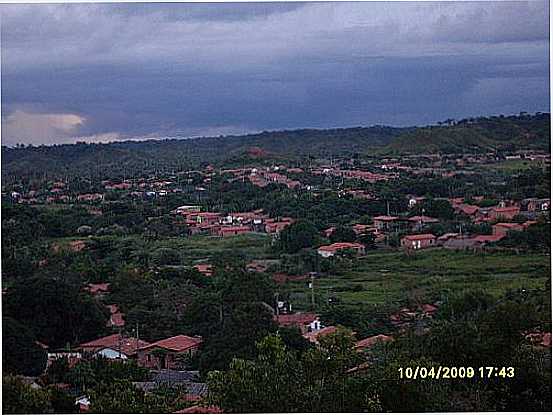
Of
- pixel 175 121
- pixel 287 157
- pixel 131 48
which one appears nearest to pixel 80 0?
pixel 131 48

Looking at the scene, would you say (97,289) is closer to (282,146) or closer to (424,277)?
(282,146)

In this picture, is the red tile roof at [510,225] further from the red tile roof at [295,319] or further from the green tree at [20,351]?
the green tree at [20,351]

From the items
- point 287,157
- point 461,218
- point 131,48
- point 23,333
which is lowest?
point 23,333

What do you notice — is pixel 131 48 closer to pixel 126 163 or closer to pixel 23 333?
pixel 126 163

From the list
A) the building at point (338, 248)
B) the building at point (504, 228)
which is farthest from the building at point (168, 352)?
the building at point (504, 228)

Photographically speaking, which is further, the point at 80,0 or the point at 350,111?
the point at 350,111

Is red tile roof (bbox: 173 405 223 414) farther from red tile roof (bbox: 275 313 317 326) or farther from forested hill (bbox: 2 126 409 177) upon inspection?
forested hill (bbox: 2 126 409 177)

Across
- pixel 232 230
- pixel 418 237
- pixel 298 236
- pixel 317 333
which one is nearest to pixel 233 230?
pixel 232 230
